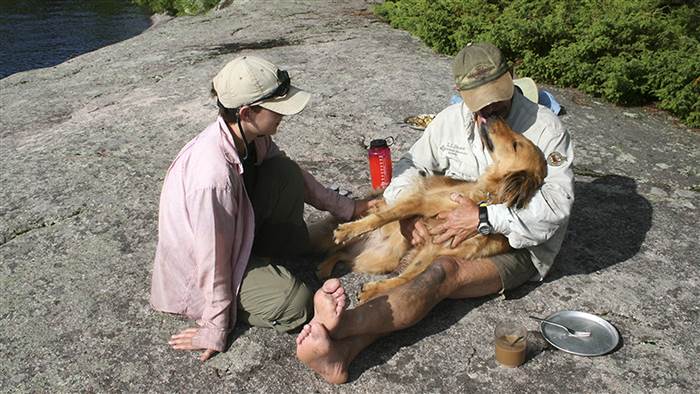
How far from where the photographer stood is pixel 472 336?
3.38 meters

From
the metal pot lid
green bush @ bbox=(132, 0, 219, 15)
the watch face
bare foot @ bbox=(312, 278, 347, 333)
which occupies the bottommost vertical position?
green bush @ bbox=(132, 0, 219, 15)

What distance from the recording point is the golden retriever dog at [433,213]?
11.3 ft

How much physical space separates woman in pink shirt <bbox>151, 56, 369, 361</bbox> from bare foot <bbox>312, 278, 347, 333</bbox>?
413 mm

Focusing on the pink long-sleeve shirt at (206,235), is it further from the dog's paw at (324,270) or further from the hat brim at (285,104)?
the dog's paw at (324,270)

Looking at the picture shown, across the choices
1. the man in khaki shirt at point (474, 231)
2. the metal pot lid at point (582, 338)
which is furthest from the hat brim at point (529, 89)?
the metal pot lid at point (582, 338)

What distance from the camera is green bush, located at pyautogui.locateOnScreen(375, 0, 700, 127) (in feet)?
22.3

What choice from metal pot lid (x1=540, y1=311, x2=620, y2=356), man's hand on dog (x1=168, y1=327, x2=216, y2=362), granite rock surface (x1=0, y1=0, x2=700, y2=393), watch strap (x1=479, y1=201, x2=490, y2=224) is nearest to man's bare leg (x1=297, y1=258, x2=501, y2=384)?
granite rock surface (x1=0, y1=0, x2=700, y2=393)

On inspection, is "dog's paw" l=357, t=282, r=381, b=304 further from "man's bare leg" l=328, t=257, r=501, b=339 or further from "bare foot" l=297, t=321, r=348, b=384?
"bare foot" l=297, t=321, r=348, b=384

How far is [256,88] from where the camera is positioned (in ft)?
10.1

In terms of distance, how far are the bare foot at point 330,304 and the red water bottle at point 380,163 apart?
6.41 feet

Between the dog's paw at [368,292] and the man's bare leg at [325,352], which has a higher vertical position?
the man's bare leg at [325,352]

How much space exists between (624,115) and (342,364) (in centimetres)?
519

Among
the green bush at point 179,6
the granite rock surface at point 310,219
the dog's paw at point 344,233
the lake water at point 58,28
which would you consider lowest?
the lake water at point 58,28

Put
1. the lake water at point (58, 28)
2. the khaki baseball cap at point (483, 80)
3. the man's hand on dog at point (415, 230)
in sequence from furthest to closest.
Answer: the lake water at point (58, 28) → the man's hand on dog at point (415, 230) → the khaki baseball cap at point (483, 80)
